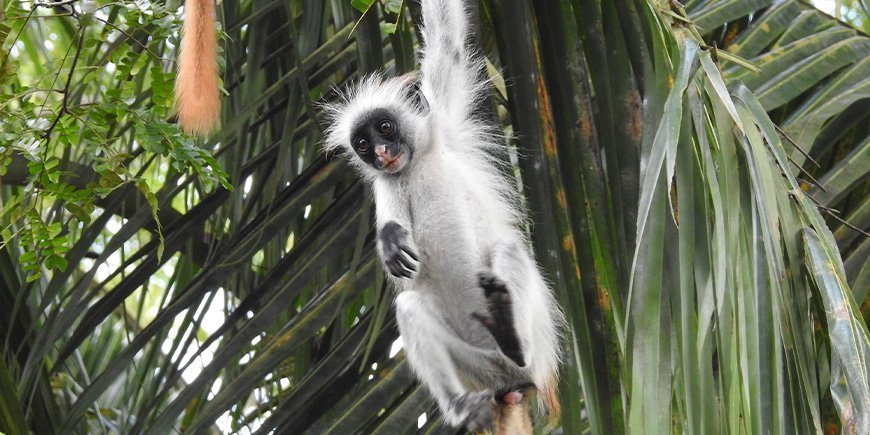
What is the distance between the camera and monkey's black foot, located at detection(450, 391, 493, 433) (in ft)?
9.53

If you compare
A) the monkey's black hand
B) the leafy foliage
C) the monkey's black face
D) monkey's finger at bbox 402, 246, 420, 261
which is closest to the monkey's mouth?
the monkey's black face

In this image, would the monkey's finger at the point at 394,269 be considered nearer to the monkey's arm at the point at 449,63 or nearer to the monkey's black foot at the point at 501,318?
the monkey's black foot at the point at 501,318

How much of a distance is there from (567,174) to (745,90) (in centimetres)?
54

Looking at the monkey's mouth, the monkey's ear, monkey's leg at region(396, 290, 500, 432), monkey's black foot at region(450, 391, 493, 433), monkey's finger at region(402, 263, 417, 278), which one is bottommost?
monkey's black foot at region(450, 391, 493, 433)

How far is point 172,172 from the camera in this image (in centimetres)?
406

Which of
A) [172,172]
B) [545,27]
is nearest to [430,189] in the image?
[545,27]

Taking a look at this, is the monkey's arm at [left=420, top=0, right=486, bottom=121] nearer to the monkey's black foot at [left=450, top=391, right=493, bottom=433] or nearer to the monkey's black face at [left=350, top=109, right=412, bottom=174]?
the monkey's black face at [left=350, top=109, right=412, bottom=174]

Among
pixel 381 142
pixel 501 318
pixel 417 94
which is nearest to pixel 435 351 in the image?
pixel 501 318

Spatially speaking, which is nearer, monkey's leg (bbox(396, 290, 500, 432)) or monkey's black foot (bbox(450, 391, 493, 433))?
monkey's black foot (bbox(450, 391, 493, 433))

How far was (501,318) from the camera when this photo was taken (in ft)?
10.5

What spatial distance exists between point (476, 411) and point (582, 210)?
0.60 meters

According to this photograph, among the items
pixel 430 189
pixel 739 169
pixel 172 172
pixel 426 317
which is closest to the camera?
pixel 739 169

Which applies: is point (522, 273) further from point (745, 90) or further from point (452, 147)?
point (745, 90)

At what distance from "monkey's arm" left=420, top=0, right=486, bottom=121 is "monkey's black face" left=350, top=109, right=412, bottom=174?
0.51 ft
